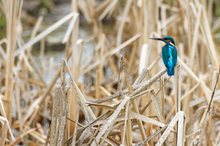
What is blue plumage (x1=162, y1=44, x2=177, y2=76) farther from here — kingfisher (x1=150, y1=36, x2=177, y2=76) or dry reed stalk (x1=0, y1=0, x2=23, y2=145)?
dry reed stalk (x1=0, y1=0, x2=23, y2=145)

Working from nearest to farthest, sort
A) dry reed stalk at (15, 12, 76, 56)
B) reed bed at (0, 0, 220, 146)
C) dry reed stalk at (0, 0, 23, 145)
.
→ reed bed at (0, 0, 220, 146), dry reed stalk at (0, 0, 23, 145), dry reed stalk at (15, 12, 76, 56)

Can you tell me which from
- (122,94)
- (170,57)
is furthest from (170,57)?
(122,94)

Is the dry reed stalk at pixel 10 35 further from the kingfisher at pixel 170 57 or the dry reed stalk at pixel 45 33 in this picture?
the kingfisher at pixel 170 57

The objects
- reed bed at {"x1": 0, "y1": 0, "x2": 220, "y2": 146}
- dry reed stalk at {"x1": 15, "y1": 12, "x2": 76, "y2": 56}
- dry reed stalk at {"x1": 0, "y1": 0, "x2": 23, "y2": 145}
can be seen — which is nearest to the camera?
reed bed at {"x1": 0, "y1": 0, "x2": 220, "y2": 146}

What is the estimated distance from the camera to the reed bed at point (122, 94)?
68.4 inches

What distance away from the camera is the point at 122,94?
1.71 m

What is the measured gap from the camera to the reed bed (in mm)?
1736

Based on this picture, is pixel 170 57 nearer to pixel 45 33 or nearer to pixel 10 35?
pixel 10 35

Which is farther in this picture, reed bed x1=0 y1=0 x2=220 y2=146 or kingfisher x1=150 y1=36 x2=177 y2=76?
reed bed x1=0 y1=0 x2=220 y2=146

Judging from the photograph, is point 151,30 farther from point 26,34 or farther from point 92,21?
point 26,34

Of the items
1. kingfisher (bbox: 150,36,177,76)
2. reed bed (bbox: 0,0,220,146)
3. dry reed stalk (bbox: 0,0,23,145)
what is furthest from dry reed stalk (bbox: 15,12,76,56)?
kingfisher (bbox: 150,36,177,76)

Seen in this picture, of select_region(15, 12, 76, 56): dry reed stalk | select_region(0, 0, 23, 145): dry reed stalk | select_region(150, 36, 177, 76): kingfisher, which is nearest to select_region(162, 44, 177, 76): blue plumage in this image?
select_region(150, 36, 177, 76): kingfisher

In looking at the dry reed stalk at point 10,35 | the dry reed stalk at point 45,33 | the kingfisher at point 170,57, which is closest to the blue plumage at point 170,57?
the kingfisher at point 170,57

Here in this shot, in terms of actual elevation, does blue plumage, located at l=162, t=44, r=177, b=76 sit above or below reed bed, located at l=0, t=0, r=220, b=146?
above
